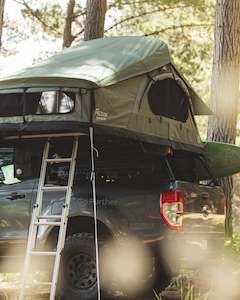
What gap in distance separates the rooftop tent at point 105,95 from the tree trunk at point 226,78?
7.30 feet

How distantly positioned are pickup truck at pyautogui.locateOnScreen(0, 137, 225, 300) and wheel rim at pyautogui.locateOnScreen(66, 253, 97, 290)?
0.4 inches

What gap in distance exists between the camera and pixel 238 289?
7.23 meters

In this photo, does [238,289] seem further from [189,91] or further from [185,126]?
[189,91]

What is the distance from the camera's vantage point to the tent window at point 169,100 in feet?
23.1

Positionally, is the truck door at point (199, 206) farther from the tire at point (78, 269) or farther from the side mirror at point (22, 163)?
the side mirror at point (22, 163)

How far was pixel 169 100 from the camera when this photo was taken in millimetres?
7465

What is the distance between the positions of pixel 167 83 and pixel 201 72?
1149 cm

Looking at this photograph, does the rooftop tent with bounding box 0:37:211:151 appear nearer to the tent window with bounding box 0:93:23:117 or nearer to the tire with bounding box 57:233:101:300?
the tent window with bounding box 0:93:23:117

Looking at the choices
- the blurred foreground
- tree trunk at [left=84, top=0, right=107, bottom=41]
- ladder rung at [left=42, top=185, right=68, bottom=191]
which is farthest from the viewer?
tree trunk at [left=84, top=0, right=107, bottom=41]

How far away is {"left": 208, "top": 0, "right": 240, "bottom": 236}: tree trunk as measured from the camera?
991 centimetres

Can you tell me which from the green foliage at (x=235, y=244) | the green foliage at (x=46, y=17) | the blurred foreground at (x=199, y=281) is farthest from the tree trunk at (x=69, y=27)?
the blurred foreground at (x=199, y=281)

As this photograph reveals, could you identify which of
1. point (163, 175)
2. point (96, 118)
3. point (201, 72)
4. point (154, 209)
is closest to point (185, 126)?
point (163, 175)

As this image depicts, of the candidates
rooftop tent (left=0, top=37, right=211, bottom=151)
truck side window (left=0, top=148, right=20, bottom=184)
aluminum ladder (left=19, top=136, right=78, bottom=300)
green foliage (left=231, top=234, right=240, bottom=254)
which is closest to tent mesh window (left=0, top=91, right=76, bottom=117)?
rooftop tent (left=0, top=37, right=211, bottom=151)

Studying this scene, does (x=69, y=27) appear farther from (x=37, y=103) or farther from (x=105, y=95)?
(x=105, y=95)
